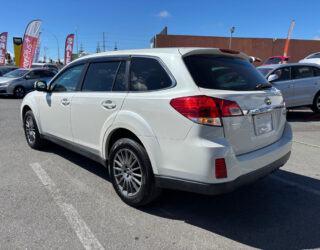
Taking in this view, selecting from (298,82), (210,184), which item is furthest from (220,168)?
(298,82)

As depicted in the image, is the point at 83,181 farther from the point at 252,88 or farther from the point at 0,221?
the point at 252,88

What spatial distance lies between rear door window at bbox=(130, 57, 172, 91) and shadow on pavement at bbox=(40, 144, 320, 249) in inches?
53.3

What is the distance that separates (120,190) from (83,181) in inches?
34.0

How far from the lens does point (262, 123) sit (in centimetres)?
282

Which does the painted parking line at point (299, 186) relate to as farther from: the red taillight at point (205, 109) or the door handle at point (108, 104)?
the door handle at point (108, 104)

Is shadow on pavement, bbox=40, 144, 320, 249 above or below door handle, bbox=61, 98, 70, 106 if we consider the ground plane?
below

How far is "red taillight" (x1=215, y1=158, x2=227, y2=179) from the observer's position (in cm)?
238

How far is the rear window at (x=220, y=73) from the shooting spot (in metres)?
2.65

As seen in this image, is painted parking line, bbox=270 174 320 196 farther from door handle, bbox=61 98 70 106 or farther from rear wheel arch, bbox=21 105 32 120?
rear wheel arch, bbox=21 105 32 120

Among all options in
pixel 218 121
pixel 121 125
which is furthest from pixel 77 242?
pixel 218 121

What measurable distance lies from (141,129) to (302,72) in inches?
308

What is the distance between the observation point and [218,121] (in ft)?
7.94

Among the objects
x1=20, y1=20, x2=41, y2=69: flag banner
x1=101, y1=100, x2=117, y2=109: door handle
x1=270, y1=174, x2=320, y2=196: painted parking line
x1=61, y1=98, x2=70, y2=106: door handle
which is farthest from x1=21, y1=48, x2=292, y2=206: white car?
x1=20, y1=20, x2=41, y2=69: flag banner

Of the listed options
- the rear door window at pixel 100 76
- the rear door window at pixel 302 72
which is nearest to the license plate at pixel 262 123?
the rear door window at pixel 100 76
